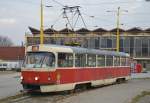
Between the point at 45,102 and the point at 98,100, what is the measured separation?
2327mm

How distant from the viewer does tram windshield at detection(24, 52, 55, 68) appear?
2223 cm

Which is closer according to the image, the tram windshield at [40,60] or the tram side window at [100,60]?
the tram windshield at [40,60]

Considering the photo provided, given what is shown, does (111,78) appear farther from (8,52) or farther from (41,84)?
(8,52)

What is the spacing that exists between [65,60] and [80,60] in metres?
2.36

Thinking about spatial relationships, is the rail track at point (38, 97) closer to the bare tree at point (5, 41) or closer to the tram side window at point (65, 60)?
the tram side window at point (65, 60)

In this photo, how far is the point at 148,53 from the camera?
10562cm

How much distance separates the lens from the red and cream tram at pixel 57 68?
2198cm

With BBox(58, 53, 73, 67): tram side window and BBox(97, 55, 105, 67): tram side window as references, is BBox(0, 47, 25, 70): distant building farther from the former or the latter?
BBox(58, 53, 73, 67): tram side window

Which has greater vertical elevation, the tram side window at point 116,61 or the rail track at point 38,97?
the tram side window at point 116,61

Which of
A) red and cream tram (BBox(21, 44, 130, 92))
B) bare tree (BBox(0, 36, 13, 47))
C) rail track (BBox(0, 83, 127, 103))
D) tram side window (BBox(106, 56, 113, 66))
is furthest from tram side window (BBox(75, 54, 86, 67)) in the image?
bare tree (BBox(0, 36, 13, 47))

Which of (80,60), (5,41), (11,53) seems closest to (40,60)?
(80,60)

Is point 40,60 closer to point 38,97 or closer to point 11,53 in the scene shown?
point 38,97

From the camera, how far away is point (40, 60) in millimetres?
22344

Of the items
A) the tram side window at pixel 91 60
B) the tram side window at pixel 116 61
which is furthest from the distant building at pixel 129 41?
the tram side window at pixel 91 60
